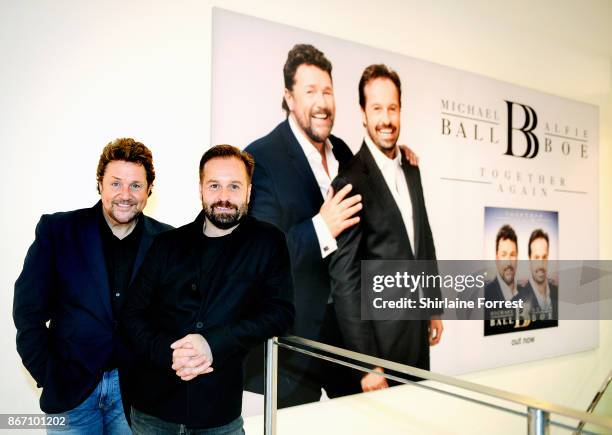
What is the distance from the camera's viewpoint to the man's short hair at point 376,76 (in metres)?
2.94

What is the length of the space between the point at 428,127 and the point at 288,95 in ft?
3.40

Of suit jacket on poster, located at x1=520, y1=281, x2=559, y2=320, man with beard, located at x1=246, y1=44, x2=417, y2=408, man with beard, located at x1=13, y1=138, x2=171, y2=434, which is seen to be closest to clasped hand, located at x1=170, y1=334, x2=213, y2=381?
man with beard, located at x1=13, y1=138, x2=171, y2=434

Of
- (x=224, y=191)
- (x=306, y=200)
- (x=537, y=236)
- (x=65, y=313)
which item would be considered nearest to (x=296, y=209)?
(x=306, y=200)

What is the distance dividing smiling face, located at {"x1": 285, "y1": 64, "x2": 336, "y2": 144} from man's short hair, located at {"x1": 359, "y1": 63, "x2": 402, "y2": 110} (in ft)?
0.72

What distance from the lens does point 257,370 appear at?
2.47 m

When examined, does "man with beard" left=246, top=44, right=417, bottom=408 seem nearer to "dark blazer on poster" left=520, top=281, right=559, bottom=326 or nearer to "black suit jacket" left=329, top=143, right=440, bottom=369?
"black suit jacket" left=329, top=143, right=440, bottom=369

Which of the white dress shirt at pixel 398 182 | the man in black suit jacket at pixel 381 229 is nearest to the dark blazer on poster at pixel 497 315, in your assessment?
the man in black suit jacket at pixel 381 229

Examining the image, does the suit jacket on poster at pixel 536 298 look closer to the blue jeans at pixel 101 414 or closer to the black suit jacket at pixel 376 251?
the black suit jacket at pixel 376 251

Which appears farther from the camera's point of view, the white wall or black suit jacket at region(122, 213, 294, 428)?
the white wall

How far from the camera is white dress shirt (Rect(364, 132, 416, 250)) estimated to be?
9.80 ft

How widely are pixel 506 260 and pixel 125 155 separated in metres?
2.71

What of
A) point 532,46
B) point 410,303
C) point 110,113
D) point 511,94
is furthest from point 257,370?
point 532,46

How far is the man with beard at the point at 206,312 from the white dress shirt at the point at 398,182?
1.31 m

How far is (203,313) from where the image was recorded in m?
1.71
